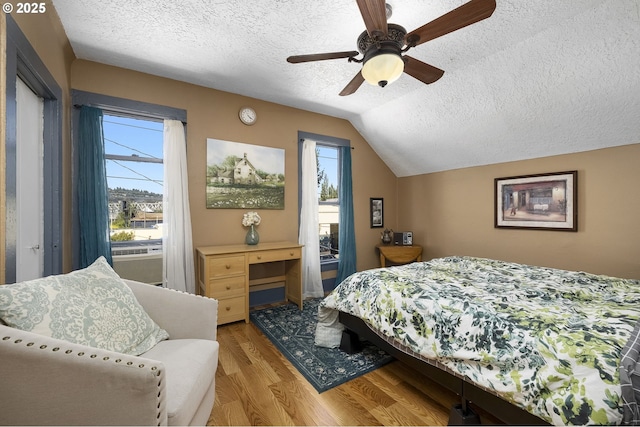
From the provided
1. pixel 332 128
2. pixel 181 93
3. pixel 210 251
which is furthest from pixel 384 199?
pixel 181 93

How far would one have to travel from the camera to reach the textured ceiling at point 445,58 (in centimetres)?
193

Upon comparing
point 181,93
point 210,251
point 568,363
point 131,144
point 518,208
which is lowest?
point 568,363

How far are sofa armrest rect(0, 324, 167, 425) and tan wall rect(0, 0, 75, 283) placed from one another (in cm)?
75

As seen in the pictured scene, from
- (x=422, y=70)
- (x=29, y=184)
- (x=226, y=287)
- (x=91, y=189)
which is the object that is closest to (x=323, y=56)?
(x=422, y=70)

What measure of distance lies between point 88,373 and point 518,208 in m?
4.09

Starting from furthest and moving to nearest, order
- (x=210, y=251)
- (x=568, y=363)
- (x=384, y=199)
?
1. (x=384, y=199)
2. (x=210, y=251)
3. (x=568, y=363)

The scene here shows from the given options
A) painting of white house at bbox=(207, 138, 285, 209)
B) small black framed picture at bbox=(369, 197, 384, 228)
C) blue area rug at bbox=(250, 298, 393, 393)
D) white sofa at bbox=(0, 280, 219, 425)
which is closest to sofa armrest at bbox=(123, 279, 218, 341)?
white sofa at bbox=(0, 280, 219, 425)

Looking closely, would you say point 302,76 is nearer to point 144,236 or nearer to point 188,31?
point 188,31

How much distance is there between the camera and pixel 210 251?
278 centimetres

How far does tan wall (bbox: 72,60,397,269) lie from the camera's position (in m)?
2.70

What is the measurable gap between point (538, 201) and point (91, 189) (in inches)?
188

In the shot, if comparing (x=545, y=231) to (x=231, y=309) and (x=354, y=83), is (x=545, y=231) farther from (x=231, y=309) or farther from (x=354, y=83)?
(x=231, y=309)

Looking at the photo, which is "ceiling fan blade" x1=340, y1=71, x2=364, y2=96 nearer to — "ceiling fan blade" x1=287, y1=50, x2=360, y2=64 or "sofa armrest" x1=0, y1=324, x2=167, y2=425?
"ceiling fan blade" x1=287, y1=50, x2=360, y2=64

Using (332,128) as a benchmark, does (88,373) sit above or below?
below
